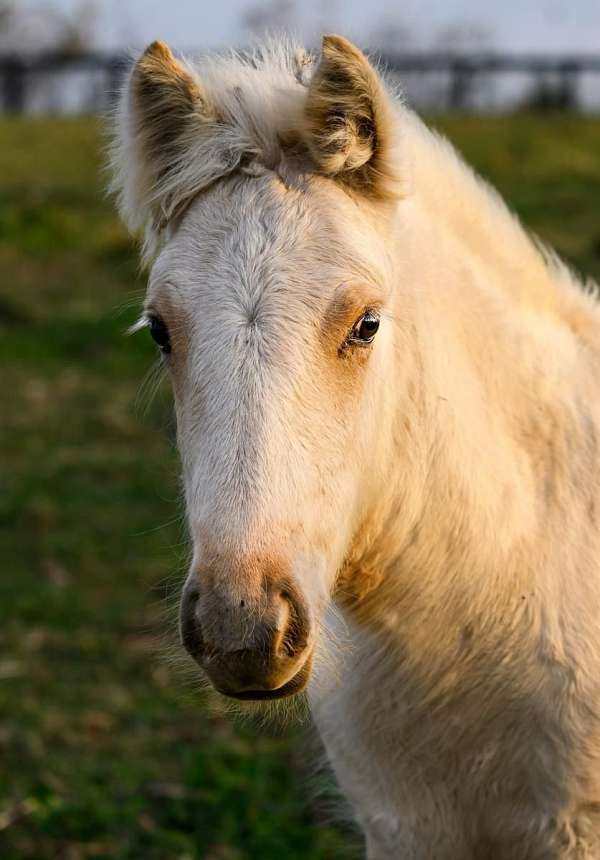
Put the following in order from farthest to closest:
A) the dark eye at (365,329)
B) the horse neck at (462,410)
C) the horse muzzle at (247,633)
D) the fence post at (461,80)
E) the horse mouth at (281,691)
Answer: the fence post at (461,80)
the horse neck at (462,410)
the dark eye at (365,329)
the horse mouth at (281,691)
the horse muzzle at (247,633)

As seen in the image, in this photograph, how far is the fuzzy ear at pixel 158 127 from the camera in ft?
9.43

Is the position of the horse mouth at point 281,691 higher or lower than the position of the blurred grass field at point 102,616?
higher

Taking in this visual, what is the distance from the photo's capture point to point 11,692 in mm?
5770

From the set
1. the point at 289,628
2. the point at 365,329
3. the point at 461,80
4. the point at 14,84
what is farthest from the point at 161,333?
the point at 14,84

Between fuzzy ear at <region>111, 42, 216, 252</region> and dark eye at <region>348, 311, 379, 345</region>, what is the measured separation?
548 mm

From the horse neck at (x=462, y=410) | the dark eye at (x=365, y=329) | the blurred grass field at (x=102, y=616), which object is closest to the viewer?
the dark eye at (x=365, y=329)

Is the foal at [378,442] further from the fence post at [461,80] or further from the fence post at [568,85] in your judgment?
the fence post at [461,80]

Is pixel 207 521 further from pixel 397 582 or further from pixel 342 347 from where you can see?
pixel 397 582

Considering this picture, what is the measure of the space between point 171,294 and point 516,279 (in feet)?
3.54

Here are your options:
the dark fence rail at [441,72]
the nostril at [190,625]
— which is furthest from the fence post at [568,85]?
the nostril at [190,625]

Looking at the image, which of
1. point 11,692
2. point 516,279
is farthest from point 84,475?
point 516,279

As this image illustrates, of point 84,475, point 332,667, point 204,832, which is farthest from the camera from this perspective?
point 84,475

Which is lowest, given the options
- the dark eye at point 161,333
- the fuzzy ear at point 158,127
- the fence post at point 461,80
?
the fence post at point 461,80

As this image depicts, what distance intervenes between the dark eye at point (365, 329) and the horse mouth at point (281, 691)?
677mm
